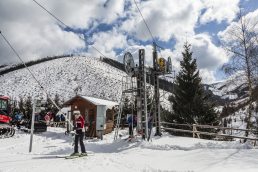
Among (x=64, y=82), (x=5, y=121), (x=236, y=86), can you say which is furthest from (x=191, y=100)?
(x=64, y=82)

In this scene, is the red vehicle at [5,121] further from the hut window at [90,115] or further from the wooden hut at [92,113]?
the hut window at [90,115]

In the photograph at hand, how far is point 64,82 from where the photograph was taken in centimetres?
6788

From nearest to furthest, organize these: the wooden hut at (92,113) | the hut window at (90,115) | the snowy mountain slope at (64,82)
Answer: the wooden hut at (92,113)
the hut window at (90,115)
the snowy mountain slope at (64,82)

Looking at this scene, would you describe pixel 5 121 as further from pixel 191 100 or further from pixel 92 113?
pixel 191 100

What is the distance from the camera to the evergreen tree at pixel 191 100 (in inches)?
607

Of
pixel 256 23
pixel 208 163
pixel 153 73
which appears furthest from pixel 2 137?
pixel 256 23

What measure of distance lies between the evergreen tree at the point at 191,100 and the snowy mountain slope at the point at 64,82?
37.9 metres

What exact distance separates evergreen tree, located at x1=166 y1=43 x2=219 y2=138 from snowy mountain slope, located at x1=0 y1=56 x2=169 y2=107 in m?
37.9

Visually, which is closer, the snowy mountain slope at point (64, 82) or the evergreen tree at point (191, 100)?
the evergreen tree at point (191, 100)

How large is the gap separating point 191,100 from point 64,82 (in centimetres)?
6066

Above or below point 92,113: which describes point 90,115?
below

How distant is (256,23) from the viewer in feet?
34.6

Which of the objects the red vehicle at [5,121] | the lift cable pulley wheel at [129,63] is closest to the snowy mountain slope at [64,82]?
the red vehicle at [5,121]

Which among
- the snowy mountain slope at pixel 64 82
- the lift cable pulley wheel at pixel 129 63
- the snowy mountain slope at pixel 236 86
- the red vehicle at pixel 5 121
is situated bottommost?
the red vehicle at pixel 5 121
